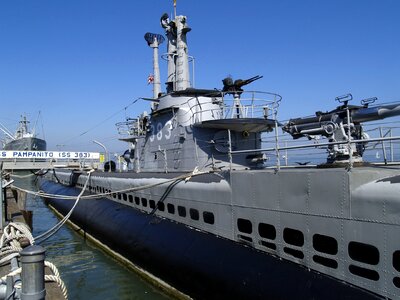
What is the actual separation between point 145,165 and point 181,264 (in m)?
8.26

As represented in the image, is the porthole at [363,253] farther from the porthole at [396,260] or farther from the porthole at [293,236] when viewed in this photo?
the porthole at [293,236]

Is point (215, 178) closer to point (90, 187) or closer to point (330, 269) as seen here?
point (330, 269)

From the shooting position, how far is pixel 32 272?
376 cm

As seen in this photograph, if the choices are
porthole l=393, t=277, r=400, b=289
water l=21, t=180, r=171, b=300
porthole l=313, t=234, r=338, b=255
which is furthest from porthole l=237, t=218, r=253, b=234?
porthole l=393, t=277, r=400, b=289

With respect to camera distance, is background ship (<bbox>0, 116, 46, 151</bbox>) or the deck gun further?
background ship (<bbox>0, 116, 46, 151</bbox>)

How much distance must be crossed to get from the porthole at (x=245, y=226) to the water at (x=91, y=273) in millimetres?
3385

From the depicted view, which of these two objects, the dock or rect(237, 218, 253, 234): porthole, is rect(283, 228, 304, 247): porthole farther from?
the dock

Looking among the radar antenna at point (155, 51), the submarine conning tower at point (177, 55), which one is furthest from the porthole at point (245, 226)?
the radar antenna at point (155, 51)

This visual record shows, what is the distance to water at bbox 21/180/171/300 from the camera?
37.1 ft

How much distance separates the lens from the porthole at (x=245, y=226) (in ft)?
29.4

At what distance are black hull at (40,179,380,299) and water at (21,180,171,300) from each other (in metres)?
0.56

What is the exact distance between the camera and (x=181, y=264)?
32.9 feet

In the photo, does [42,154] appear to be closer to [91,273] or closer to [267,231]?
[91,273]

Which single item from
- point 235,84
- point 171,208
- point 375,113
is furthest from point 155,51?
point 375,113
